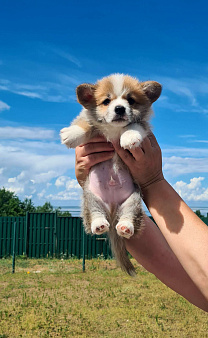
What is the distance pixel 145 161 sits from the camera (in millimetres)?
2564

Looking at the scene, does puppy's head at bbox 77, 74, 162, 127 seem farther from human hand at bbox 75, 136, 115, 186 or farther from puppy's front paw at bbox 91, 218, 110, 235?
Result: puppy's front paw at bbox 91, 218, 110, 235

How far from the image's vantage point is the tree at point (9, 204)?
81.7 ft

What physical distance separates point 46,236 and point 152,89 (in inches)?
684

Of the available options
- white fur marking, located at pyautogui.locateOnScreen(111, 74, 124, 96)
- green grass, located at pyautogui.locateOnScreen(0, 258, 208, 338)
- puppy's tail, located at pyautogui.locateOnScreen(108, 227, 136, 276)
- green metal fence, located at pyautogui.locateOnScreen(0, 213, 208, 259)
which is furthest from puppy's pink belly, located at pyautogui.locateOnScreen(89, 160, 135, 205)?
green metal fence, located at pyautogui.locateOnScreen(0, 213, 208, 259)

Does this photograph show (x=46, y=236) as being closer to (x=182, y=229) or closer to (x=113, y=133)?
(x=113, y=133)

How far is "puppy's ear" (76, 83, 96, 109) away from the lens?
9.27 ft

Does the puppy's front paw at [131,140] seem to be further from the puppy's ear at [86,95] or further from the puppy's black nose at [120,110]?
the puppy's ear at [86,95]

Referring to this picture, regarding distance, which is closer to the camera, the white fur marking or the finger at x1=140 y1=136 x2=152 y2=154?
the finger at x1=140 y1=136 x2=152 y2=154

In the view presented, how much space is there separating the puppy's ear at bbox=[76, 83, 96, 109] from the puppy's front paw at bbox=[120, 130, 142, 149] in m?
0.56

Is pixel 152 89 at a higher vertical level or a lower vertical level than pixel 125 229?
higher

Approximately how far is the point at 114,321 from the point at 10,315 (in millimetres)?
2899

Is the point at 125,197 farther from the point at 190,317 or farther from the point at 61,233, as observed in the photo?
the point at 61,233

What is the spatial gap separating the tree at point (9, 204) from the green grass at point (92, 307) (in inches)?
415

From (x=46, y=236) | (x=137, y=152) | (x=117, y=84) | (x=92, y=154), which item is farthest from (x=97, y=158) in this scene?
(x=46, y=236)
